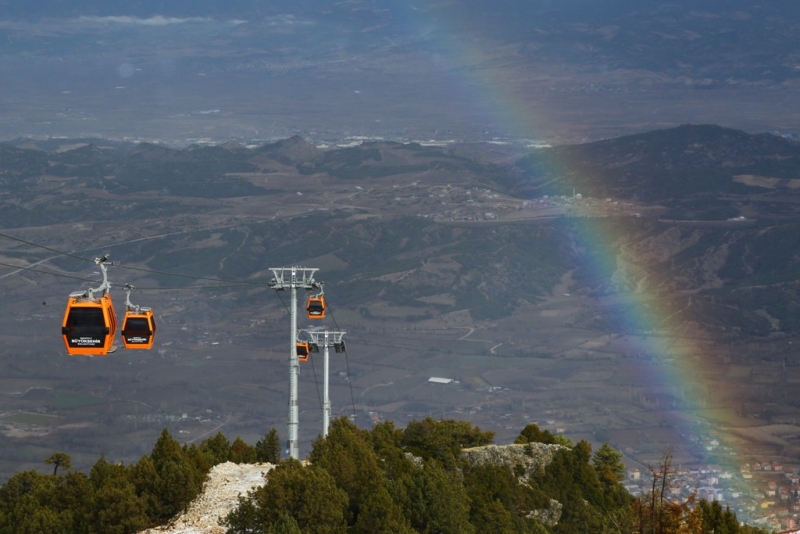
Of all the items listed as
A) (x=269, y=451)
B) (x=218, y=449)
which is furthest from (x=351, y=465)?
(x=269, y=451)

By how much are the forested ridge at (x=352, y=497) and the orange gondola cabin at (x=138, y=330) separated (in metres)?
4.68

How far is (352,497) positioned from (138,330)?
7.37 metres

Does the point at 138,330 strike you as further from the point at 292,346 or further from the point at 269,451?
the point at 269,451

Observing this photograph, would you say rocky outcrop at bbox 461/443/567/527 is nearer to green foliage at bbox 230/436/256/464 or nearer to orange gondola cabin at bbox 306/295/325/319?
orange gondola cabin at bbox 306/295/325/319

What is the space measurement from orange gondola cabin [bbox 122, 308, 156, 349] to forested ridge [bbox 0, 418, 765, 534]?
15.4 feet

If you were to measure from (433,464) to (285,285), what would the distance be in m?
6.00

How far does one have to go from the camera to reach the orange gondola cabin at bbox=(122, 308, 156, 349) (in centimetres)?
2680

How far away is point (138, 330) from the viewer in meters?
26.9

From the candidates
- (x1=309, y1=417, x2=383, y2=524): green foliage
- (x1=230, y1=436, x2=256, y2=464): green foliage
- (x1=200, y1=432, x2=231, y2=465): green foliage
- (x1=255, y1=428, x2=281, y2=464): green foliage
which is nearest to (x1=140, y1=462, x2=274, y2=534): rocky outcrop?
(x1=309, y1=417, x2=383, y2=524): green foliage

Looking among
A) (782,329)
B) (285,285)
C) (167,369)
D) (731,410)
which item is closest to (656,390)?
(731,410)

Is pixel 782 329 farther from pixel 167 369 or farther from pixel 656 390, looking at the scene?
pixel 167 369

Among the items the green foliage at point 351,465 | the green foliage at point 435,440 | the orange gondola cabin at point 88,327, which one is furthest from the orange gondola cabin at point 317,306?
the orange gondola cabin at point 88,327

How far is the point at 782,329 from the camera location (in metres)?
187

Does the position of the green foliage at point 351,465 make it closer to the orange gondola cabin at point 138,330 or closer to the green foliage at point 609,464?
the orange gondola cabin at point 138,330
